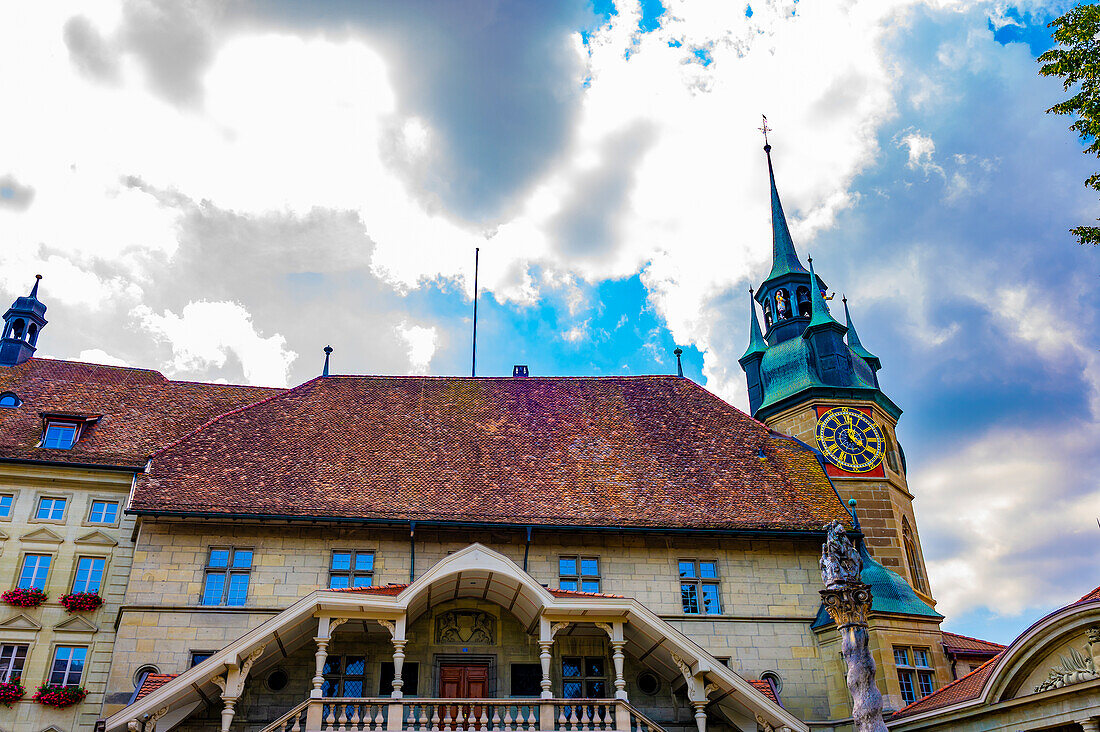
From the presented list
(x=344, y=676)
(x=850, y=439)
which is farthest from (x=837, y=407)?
(x=344, y=676)

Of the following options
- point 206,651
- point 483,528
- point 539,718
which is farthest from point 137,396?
point 539,718

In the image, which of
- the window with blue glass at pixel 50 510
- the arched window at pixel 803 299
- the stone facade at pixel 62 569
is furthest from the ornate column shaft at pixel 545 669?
the arched window at pixel 803 299

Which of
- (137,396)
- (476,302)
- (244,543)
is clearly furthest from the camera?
(476,302)

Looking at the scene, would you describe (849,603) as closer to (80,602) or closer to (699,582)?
(699,582)

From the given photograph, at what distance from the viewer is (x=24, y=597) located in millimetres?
22500

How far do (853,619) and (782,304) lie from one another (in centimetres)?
2040

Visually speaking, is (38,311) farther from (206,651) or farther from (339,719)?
(339,719)

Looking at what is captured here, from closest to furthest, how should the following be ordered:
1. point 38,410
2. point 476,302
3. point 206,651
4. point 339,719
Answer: point 339,719 → point 206,651 → point 38,410 → point 476,302

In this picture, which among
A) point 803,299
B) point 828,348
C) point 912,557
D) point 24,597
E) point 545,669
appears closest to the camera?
point 545,669

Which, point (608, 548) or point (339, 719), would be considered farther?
point (608, 548)

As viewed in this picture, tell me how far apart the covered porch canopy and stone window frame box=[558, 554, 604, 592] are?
200 centimetres

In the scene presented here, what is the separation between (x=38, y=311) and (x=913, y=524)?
3218 cm

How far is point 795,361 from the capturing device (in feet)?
100

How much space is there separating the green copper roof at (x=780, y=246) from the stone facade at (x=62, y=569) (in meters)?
25.3
